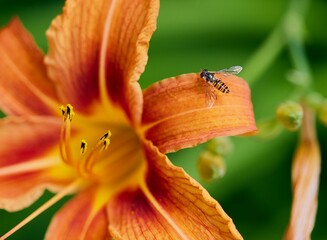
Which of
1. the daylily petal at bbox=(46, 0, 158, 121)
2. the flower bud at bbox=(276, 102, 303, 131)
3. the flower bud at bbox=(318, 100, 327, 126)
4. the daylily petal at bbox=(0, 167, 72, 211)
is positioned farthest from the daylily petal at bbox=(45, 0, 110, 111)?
the flower bud at bbox=(318, 100, 327, 126)

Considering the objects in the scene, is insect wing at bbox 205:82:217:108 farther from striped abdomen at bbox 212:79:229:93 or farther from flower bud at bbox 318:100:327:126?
flower bud at bbox 318:100:327:126

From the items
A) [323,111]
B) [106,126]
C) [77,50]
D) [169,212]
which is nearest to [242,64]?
[323,111]

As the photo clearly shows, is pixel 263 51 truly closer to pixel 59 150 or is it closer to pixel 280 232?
pixel 280 232

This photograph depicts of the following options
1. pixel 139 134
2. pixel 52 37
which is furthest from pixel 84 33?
pixel 139 134

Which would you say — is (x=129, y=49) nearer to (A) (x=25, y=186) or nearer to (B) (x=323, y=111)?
(A) (x=25, y=186)

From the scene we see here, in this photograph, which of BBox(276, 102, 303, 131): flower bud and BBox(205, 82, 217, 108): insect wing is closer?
BBox(205, 82, 217, 108): insect wing

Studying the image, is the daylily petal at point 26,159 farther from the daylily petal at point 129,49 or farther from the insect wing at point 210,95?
the insect wing at point 210,95
